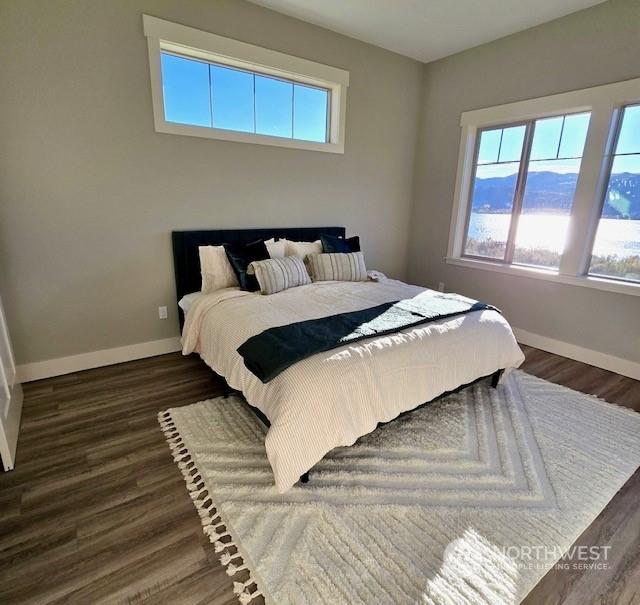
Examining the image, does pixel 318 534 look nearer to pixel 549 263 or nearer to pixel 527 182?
pixel 549 263

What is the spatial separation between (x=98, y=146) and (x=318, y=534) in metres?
2.94

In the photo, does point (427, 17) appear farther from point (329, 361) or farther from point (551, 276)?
point (329, 361)

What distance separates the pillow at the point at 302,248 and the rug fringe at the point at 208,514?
1804 millimetres

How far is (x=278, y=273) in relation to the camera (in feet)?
9.51

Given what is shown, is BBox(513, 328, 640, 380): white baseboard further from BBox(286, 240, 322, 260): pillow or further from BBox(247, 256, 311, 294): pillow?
BBox(247, 256, 311, 294): pillow

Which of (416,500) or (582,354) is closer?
(416,500)

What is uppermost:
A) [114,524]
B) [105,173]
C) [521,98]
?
[521,98]

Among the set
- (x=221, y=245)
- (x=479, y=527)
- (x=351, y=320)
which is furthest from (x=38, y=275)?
(x=479, y=527)

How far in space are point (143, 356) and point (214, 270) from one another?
1040mm

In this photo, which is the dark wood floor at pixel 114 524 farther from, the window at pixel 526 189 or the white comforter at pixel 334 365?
the window at pixel 526 189

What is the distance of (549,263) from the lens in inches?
142

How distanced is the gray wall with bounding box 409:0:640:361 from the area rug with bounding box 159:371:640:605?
105cm

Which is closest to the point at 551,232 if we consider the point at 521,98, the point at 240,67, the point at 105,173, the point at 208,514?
the point at 521,98

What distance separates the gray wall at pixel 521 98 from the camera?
2.98m
